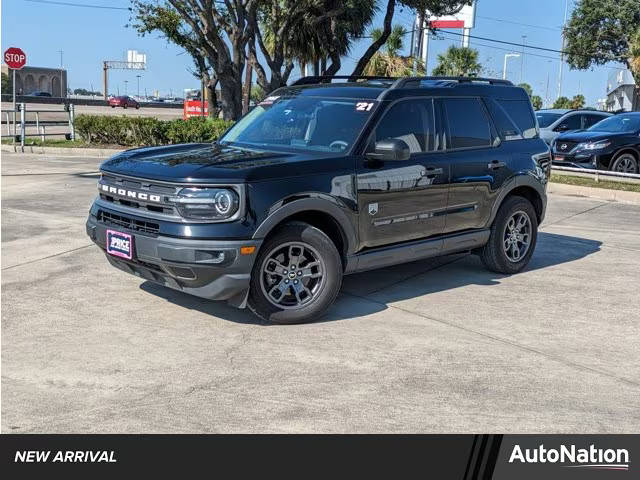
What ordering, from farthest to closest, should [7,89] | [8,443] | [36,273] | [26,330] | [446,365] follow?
[7,89] < [36,273] < [26,330] < [446,365] < [8,443]

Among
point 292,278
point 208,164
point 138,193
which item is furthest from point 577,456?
point 138,193

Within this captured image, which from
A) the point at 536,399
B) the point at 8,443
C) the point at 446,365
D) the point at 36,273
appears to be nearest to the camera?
the point at 8,443

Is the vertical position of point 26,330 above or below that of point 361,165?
below

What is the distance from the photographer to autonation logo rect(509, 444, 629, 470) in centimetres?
359

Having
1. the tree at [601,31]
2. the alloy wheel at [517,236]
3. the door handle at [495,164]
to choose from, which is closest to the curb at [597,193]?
the alloy wheel at [517,236]

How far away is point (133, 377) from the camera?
4691 millimetres

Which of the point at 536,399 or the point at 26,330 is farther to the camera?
the point at 26,330

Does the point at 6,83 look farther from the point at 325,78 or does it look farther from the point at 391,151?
the point at 391,151

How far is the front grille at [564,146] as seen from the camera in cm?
1689

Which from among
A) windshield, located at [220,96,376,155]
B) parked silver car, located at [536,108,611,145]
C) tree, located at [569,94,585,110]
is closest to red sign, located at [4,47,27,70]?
parked silver car, located at [536,108,611,145]

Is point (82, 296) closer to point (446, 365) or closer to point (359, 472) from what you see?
point (446, 365)

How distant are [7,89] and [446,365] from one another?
10875cm

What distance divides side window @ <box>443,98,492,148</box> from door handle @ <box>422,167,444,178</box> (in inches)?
14.3

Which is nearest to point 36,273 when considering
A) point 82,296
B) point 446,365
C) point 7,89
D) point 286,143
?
point 82,296
